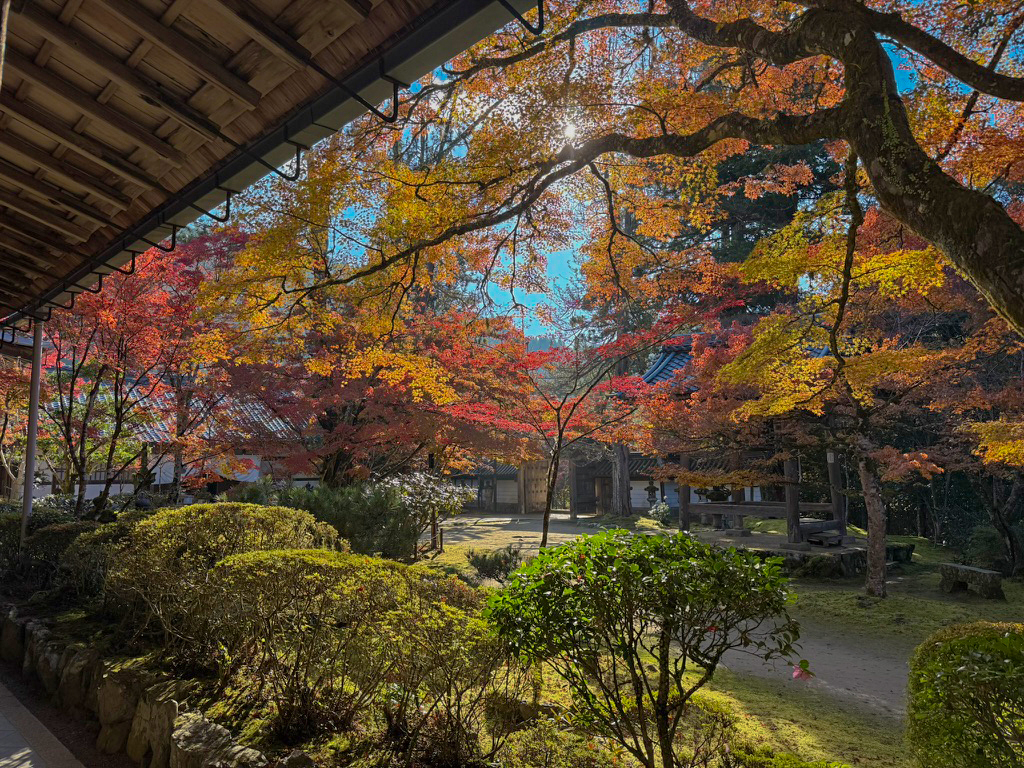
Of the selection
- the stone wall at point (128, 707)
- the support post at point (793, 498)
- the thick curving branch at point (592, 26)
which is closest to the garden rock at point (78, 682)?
the stone wall at point (128, 707)

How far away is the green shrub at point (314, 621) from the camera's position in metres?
3.03

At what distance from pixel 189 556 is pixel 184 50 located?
352 cm

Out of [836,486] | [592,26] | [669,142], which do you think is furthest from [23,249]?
[836,486]

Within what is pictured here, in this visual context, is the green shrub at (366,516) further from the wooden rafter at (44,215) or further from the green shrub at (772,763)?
the green shrub at (772,763)

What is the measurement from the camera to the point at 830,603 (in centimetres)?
880

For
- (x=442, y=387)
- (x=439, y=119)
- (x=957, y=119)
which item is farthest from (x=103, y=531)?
(x=957, y=119)

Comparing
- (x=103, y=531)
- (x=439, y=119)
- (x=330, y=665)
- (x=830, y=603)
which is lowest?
(x=830, y=603)

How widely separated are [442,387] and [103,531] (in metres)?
3.70

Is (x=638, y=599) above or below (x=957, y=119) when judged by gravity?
below

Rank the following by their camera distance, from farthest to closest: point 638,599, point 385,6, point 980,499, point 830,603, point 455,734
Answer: point 980,499 → point 830,603 → point 455,734 → point 638,599 → point 385,6

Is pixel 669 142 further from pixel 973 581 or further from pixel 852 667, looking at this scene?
pixel 973 581

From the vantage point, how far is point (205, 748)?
2807mm

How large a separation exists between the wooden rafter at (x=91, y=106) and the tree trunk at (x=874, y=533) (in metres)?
9.51

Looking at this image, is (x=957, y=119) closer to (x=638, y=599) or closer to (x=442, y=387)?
(x=638, y=599)
